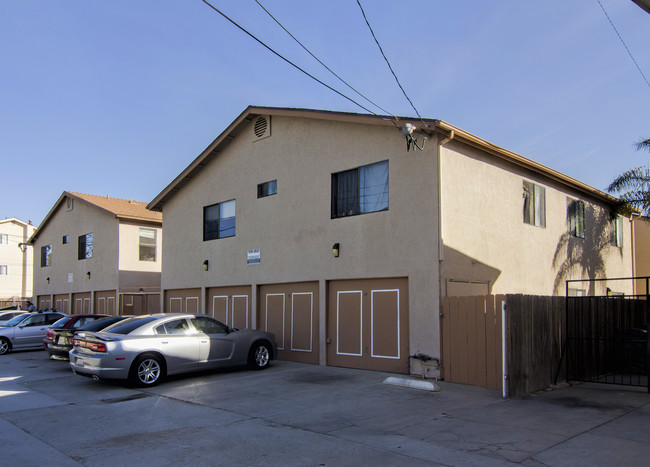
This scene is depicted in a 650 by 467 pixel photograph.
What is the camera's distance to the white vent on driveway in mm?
16500

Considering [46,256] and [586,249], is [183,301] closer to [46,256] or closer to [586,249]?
[586,249]

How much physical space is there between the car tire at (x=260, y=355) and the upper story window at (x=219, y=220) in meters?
5.16

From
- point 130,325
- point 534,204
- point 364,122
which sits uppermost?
A: point 364,122

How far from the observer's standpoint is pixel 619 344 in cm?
1257

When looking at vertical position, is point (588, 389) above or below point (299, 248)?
below

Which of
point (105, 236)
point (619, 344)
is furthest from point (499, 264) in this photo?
point (105, 236)

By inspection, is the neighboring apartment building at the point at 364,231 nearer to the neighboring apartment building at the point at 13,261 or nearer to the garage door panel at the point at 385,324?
the garage door panel at the point at 385,324

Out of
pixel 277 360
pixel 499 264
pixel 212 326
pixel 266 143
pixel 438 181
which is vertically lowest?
pixel 277 360

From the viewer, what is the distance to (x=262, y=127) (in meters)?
16.8

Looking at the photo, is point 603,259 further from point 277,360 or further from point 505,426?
point 505,426

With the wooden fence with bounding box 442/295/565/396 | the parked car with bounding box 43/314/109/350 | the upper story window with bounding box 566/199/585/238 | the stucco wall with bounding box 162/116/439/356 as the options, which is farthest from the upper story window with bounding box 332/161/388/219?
the parked car with bounding box 43/314/109/350

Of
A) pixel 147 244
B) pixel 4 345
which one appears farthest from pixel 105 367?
pixel 147 244

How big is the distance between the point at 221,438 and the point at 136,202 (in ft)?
77.8

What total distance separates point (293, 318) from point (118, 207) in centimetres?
1459
